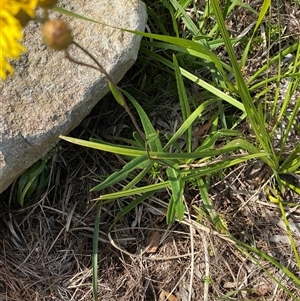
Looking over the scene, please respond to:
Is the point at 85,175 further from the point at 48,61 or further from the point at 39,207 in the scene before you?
the point at 48,61

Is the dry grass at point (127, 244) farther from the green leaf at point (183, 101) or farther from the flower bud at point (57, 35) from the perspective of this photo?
the flower bud at point (57, 35)

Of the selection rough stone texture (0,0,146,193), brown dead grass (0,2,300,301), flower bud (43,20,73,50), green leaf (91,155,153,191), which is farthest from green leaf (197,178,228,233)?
flower bud (43,20,73,50)

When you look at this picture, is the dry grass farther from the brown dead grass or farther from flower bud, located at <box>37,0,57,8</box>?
flower bud, located at <box>37,0,57,8</box>

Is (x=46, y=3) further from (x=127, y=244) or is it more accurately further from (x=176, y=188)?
(x=127, y=244)

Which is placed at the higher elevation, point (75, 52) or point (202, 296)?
point (75, 52)

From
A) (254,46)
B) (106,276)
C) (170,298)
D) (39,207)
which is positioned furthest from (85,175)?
(254,46)
